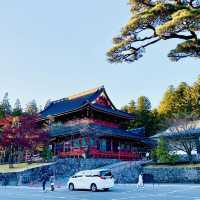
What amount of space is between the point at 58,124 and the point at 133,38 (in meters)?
34.2

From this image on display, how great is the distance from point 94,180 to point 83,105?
2119 cm

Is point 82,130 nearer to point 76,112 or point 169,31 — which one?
point 76,112

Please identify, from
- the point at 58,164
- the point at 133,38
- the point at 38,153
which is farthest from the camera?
the point at 38,153

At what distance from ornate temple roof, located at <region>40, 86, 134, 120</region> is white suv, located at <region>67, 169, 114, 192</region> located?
19.9 m

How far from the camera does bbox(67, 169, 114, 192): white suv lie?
79.9ft

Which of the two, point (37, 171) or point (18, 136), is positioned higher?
point (18, 136)

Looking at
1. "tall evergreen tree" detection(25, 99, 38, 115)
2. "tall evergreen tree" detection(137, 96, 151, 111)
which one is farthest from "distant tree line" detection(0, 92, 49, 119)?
"tall evergreen tree" detection(137, 96, 151, 111)

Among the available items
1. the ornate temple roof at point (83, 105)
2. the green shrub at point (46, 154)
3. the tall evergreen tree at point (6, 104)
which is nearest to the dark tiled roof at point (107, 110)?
the ornate temple roof at point (83, 105)

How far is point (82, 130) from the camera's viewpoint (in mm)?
42094

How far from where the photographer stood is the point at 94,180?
81.0ft

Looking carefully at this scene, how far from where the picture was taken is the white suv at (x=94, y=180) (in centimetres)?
2436

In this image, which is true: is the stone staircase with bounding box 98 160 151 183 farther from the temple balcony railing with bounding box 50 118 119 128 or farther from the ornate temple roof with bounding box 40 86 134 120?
the ornate temple roof with bounding box 40 86 134 120

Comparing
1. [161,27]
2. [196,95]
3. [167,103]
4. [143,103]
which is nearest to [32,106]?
[143,103]

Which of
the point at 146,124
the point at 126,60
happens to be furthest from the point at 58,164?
the point at 146,124
